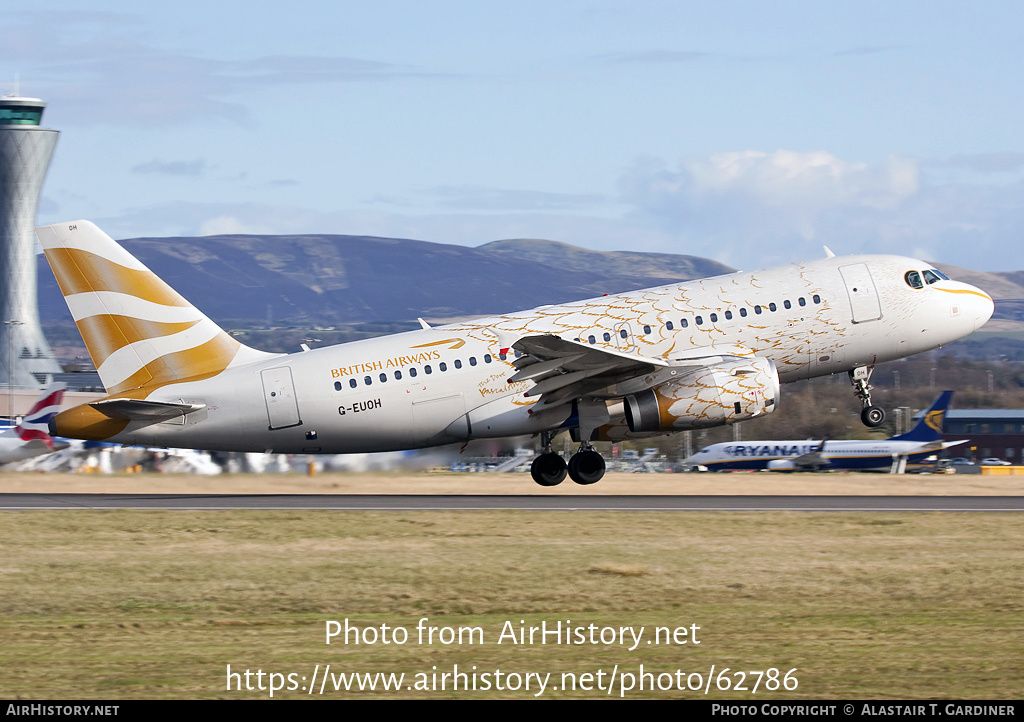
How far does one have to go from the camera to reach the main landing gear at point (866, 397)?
35688 mm

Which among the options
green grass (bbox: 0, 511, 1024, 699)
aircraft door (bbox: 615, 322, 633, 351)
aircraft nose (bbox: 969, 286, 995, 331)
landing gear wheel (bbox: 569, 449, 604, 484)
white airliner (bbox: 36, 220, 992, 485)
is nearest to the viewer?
green grass (bbox: 0, 511, 1024, 699)

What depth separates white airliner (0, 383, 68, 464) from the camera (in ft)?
158

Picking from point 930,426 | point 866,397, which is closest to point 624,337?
point 866,397

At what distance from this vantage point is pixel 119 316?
33.7 meters

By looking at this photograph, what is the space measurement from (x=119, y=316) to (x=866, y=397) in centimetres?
2170

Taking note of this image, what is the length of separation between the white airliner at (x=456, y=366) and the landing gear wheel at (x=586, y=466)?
582 millimetres

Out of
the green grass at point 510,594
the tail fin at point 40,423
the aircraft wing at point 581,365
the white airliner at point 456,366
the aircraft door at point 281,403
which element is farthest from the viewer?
the tail fin at point 40,423

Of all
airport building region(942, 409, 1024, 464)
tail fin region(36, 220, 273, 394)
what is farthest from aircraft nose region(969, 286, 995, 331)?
airport building region(942, 409, 1024, 464)

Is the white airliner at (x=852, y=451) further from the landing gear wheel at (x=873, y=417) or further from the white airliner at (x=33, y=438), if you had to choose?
the white airliner at (x=33, y=438)

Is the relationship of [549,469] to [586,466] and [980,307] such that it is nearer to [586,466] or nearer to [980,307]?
[586,466]

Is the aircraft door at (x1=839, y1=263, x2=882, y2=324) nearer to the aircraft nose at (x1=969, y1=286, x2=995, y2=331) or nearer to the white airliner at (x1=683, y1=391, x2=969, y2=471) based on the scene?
the aircraft nose at (x1=969, y1=286, x2=995, y2=331)

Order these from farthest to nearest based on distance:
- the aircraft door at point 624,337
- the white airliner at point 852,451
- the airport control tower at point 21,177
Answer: the airport control tower at point 21,177
the white airliner at point 852,451
the aircraft door at point 624,337

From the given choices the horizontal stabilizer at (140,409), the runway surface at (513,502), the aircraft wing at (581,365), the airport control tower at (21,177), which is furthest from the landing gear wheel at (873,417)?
the airport control tower at (21,177)
